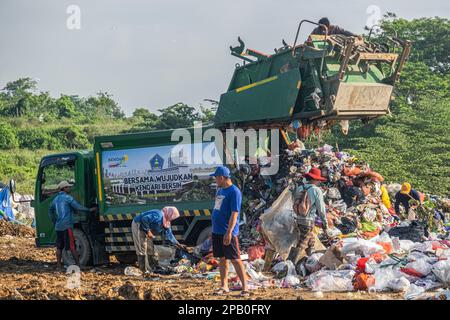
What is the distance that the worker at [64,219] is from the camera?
12234 mm

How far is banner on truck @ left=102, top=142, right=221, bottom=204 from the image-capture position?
1180cm

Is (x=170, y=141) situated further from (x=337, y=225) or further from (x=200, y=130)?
(x=337, y=225)

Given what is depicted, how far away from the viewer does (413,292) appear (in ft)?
26.8

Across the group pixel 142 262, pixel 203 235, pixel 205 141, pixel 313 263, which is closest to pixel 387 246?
pixel 313 263

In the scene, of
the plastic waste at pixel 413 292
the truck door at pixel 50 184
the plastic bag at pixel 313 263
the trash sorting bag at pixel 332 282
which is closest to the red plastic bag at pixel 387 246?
the plastic bag at pixel 313 263

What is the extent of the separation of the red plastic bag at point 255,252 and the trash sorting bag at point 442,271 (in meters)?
2.82

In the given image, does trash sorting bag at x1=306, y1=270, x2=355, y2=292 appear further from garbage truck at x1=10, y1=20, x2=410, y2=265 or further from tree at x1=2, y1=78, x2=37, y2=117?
tree at x1=2, y1=78, x2=37, y2=117

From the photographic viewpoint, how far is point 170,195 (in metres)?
12.0

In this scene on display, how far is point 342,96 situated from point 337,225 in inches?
82.7

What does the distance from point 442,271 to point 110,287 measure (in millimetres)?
4185

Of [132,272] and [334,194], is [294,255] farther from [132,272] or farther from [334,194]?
[132,272]

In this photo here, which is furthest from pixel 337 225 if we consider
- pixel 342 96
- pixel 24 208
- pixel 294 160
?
pixel 24 208

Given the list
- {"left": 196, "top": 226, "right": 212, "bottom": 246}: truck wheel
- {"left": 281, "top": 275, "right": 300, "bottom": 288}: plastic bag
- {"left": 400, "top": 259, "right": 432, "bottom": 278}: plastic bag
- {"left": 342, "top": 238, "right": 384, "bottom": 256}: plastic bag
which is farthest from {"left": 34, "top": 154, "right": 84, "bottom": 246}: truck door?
{"left": 400, "top": 259, "right": 432, "bottom": 278}: plastic bag

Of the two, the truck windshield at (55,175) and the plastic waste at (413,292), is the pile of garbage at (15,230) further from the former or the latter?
the plastic waste at (413,292)
